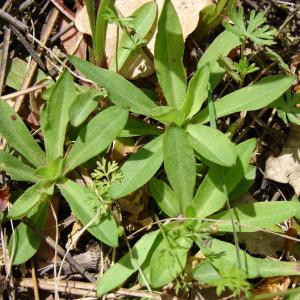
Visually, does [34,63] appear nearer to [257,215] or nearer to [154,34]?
[154,34]

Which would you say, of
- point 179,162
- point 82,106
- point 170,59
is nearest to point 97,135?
point 82,106

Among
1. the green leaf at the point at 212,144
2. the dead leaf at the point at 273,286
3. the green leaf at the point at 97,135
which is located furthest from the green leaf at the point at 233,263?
the green leaf at the point at 97,135

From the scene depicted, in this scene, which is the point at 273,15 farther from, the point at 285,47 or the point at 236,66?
the point at 236,66

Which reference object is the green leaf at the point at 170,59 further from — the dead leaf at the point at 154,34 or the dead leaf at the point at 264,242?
the dead leaf at the point at 264,242

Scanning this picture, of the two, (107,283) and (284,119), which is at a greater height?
(284,119)

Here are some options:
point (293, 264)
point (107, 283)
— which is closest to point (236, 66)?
point (293, 264)

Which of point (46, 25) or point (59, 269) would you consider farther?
point (46, 25)
